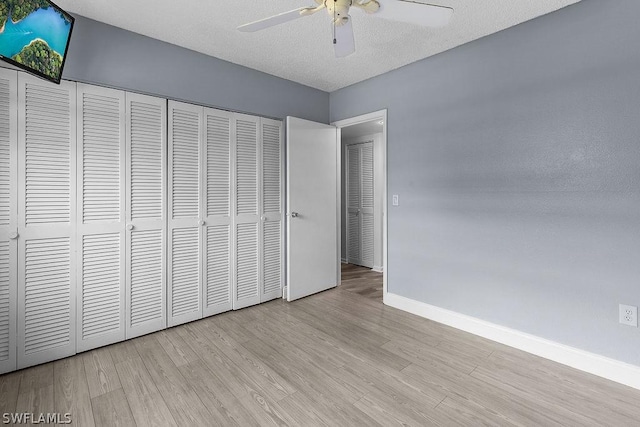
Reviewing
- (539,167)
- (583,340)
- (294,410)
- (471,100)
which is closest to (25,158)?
(294,410)

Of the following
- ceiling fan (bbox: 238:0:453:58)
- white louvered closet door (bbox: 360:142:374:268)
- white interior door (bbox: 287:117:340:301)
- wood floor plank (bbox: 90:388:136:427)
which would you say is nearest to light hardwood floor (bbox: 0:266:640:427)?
wood floor plank (bbox: 90:388:136:427)

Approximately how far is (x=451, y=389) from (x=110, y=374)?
2.23 m

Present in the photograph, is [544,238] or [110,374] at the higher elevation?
[544,238]

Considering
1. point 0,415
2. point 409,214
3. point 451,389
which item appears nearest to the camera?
point 0,415

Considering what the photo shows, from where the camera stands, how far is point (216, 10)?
2.11 m

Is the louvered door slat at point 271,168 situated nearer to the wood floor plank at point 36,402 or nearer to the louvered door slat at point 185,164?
the louvered door slat at point 185,164

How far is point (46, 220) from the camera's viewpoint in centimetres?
206

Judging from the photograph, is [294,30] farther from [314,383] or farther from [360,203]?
[360,203]

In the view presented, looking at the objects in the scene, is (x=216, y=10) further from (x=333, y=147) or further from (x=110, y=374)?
(x=110, y=374)

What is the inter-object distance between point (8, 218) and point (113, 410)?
1431mm

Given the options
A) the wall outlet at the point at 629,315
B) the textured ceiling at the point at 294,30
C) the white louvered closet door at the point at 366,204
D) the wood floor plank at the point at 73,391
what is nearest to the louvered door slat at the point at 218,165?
the textured ceiling at the point at 294,30

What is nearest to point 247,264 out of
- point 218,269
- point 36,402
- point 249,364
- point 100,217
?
point 218,269

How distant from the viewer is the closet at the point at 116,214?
1973 mm

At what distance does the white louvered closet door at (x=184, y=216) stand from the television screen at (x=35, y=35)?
2.70 feet
